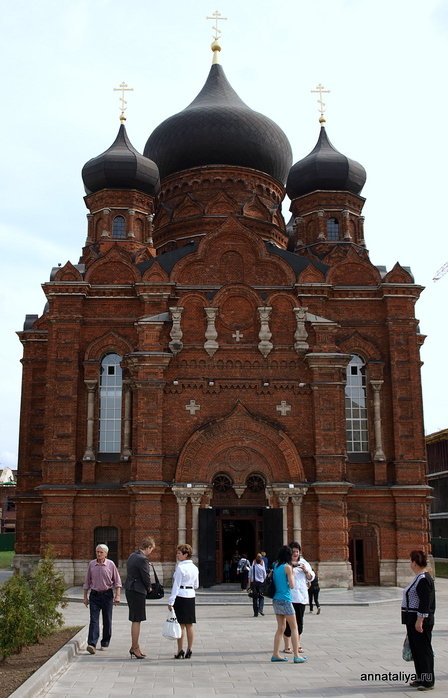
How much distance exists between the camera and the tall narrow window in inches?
1080

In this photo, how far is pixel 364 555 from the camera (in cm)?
2666

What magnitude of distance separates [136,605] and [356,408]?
17.3 m

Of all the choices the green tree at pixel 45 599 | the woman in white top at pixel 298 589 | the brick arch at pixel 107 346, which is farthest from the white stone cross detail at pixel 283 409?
the green tree at pixel 45 599

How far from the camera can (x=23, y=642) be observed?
38.7 ft

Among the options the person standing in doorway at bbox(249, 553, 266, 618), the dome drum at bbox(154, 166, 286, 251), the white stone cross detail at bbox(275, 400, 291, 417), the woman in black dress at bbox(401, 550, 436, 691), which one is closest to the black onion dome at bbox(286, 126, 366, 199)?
the dome drum at bbox(154, 166, 286, 251)

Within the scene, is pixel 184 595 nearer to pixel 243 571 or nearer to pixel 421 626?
pixel 421 626

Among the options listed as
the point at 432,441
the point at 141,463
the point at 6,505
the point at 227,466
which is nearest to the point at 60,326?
the point at 141,463

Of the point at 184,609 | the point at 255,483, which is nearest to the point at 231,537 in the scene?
the point at 255,483

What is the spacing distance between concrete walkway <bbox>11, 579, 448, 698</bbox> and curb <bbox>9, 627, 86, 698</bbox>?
46 mm

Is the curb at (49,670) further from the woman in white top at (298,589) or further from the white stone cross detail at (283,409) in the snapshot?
the white stone cross detail at (283,409)

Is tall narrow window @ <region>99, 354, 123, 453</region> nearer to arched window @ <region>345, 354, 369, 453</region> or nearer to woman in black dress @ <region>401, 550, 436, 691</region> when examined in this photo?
arched window @ <region>345, 354, 369, 453</region>

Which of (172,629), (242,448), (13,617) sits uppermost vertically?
(242,448)

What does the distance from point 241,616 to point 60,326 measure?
42.0 feet

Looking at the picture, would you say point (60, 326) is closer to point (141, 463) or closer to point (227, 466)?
point (141, 463)
